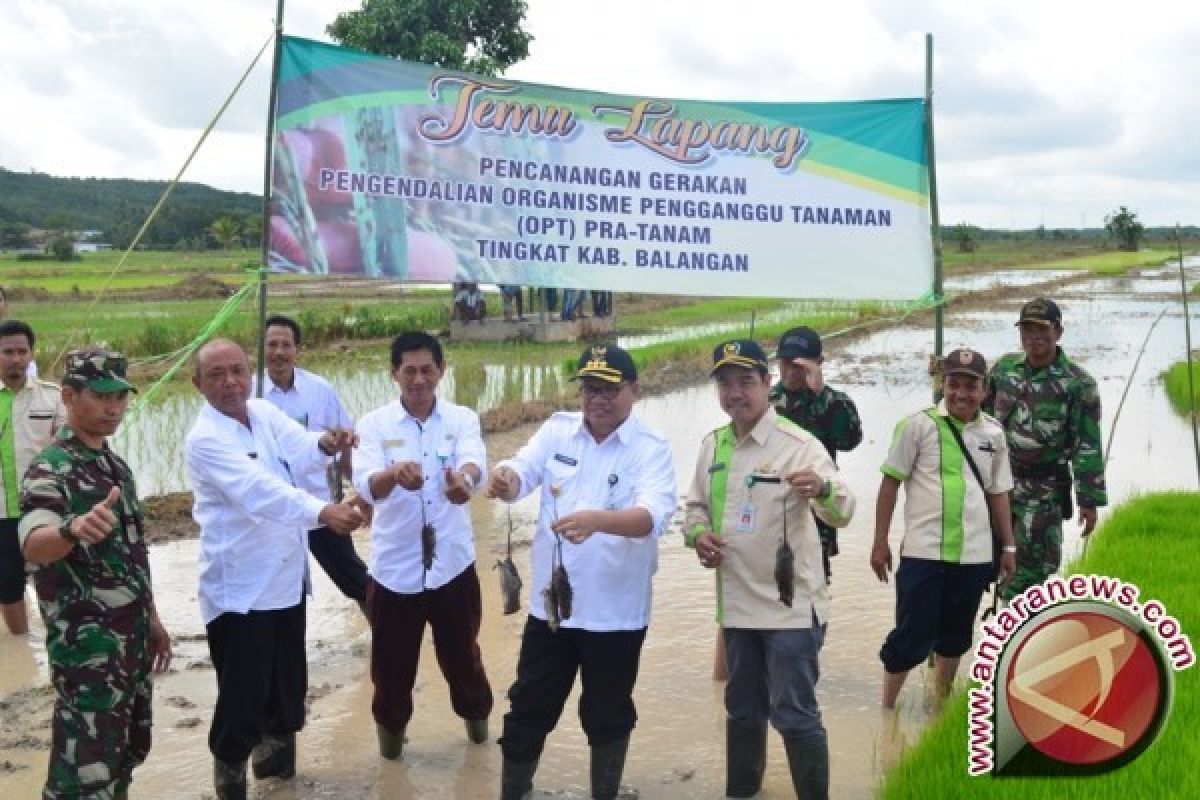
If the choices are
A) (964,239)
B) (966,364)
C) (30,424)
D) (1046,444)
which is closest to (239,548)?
(30,424)

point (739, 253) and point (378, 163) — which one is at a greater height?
point (378, 163)

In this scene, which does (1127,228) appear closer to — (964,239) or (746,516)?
(964,239)

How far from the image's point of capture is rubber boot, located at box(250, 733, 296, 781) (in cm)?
443

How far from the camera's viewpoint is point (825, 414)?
5.36m

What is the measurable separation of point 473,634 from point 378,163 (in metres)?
2.66

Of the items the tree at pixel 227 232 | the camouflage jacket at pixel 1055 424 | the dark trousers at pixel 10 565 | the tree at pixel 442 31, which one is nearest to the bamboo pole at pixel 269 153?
the dark trousers at pixel 10 565

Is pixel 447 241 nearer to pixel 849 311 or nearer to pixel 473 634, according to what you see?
pixel 473 634

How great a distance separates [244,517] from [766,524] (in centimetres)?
175

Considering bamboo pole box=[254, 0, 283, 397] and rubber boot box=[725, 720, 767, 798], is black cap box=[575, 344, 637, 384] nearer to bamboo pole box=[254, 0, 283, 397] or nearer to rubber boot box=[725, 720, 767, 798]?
rubber boot box=[725, 720, 767, 798]

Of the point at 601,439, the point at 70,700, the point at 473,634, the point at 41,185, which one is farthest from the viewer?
the point at 41,185

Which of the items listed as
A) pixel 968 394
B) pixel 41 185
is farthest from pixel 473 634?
pixel 41 185

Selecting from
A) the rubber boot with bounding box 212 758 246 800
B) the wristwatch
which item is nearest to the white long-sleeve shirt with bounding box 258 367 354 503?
the rubber boot with bounding box 212 758 246 800

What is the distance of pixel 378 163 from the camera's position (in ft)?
20.1

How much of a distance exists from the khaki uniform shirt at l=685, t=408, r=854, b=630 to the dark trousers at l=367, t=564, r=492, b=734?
98 centimetres
